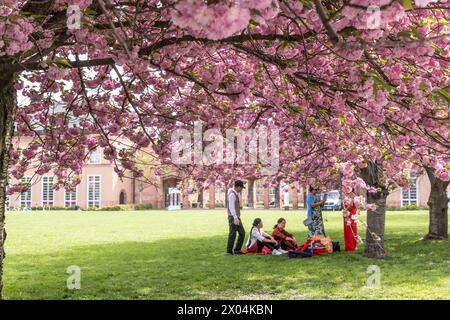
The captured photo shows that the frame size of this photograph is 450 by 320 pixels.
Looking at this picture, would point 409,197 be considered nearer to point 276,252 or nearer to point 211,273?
point 276,252

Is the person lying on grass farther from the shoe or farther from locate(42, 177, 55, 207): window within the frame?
Answer: locate(42, 177, 55, 207): window

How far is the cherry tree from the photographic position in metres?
2.84

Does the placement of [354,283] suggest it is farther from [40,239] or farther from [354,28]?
[40,239]

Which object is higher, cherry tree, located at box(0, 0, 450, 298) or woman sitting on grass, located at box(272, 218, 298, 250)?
cherry tree, located at box(0, 0, 450, 298)

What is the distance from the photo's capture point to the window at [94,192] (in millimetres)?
52241

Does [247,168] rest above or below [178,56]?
below

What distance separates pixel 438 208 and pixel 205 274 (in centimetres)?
815

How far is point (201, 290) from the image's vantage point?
23.1ft

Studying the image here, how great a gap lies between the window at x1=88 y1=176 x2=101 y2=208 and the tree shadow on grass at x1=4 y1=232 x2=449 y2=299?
41.3 meters

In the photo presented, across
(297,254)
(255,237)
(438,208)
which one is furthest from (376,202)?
(438,208)

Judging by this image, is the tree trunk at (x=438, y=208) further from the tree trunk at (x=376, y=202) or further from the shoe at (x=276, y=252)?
the shoe at (x=276, y=252)

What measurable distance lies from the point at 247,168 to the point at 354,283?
4.11m

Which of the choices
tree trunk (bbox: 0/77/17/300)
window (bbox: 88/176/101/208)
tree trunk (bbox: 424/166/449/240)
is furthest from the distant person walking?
window (bbox: 88/176/101/208)

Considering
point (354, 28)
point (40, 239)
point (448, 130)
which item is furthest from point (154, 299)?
point (40, 239)
